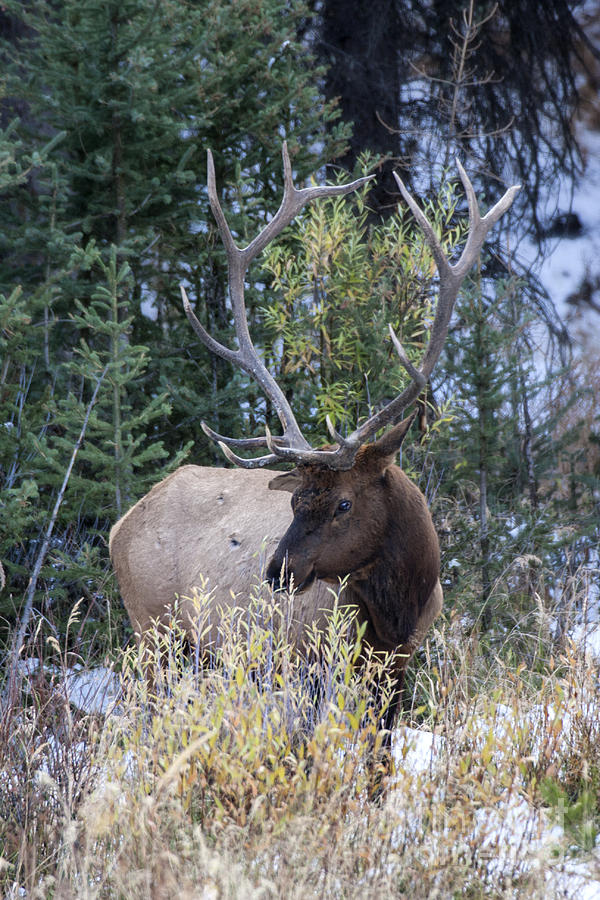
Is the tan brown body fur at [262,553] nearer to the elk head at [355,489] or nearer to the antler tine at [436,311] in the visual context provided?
the elk head at [355,489]

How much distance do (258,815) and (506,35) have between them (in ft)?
30.1

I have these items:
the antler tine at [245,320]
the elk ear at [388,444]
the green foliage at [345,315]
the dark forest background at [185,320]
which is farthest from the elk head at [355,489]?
the green foliage at [345,315]

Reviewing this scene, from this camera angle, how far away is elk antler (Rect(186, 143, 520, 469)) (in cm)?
374

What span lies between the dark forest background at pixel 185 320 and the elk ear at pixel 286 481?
1334mm

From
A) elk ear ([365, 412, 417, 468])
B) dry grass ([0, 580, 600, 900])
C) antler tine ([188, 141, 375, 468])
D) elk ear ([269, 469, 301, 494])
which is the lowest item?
dry grass ([0, 580, 600, 900])

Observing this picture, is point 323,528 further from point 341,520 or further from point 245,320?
point 245,320

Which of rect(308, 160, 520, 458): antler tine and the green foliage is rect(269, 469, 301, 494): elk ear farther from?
the green foliage

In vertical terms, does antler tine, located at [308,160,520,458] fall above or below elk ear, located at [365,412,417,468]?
above

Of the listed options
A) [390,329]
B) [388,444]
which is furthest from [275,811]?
[390,329]

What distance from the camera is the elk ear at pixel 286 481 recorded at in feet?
13.2

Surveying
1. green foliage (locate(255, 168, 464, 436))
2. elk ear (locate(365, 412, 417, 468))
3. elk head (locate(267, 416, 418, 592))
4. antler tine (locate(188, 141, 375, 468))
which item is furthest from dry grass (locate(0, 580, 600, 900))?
green foliage (locate(255, 168, 464, 436))

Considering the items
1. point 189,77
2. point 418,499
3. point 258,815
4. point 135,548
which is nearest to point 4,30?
point 189,77

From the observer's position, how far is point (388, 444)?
3.80m

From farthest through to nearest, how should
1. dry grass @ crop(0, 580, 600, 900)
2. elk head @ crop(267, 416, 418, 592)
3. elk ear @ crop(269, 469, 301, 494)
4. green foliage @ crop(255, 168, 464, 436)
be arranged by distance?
green foliage @ crop(255, 168, 464, 436)
elk ear @ crop(269, 469, 301, 494)
elk head @ crop(267, 416, 418, 592)
dry grass @ crop(0, 580, 600, 900)
